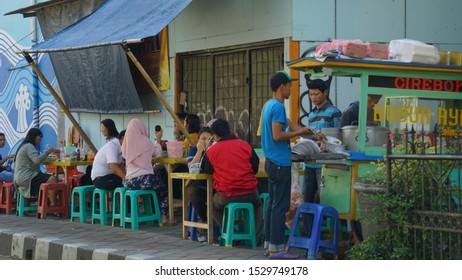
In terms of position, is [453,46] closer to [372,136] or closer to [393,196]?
[372,136]

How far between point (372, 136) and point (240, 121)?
3965 millimetres

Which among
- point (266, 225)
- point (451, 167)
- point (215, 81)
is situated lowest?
point (266, 225)

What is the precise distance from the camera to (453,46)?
37.4 ft

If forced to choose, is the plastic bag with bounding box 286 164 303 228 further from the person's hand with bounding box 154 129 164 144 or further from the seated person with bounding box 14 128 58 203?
the seated person with bounding box 14 128 58 203

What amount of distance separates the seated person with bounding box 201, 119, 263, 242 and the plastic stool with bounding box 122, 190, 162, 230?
174cm

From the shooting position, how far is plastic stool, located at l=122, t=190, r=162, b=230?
10.6 m

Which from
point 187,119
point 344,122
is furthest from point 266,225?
point 187,119

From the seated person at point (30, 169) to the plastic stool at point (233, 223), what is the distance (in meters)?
4.00

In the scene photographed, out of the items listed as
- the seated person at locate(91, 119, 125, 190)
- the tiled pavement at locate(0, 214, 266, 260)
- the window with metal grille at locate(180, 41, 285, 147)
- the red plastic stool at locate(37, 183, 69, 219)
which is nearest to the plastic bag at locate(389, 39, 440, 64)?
the tiled pavement at locate(0, 214, 266, 260)

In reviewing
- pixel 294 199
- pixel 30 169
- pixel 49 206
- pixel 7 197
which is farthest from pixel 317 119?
pixel 7 197

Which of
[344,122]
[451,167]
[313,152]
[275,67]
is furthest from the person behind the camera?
[275,67]

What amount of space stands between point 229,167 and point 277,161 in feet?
3.23

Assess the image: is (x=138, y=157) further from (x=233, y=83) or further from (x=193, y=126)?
(x=233, y=83)

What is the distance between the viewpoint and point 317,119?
9.23 meters
